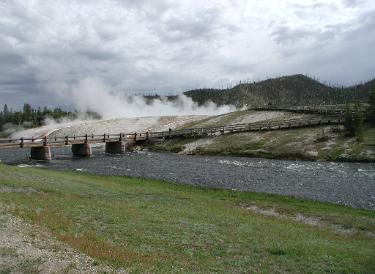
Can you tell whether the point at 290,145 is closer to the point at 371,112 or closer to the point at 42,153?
the point at 371,112

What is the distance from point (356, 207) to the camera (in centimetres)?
3641

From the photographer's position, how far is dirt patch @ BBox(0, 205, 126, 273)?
16.8 meters

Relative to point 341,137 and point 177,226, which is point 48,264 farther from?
point 341,137

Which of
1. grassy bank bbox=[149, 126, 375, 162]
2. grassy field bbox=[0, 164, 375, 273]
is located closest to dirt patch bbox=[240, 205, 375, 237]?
grassy field bbox=[0, 164, 375, 273]

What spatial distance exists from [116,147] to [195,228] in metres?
73.9

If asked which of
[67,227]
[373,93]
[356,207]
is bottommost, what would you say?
[356,207]

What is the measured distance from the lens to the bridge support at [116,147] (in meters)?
96.8

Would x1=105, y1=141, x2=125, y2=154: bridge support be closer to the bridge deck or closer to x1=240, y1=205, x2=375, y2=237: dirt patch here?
the bridge deck

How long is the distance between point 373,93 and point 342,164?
3034 cm

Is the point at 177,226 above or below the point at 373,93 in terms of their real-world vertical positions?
below

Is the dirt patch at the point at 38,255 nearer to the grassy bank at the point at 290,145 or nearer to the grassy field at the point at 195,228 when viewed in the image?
the grassy field at the point at 195,228

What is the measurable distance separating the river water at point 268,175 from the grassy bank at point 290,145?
4734 millimetres

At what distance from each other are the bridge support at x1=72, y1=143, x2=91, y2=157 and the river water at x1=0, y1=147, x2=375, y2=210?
52.6 feet

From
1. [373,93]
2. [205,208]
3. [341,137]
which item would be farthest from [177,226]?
[373,93]
